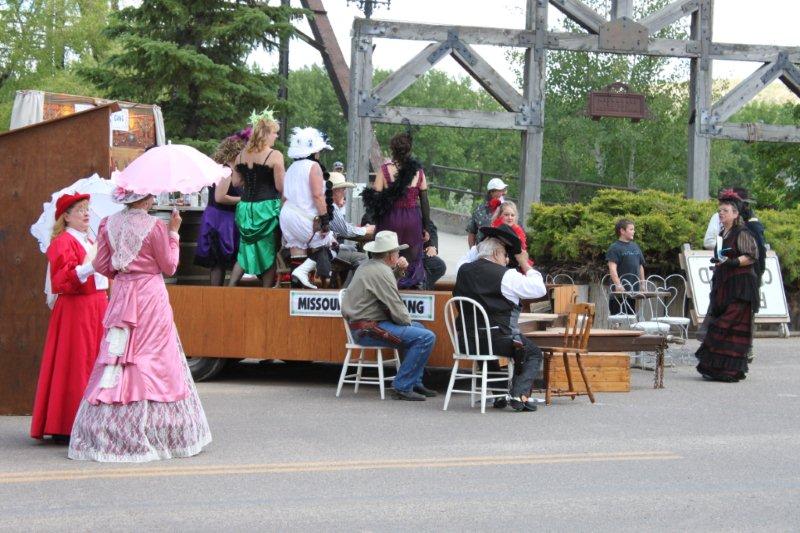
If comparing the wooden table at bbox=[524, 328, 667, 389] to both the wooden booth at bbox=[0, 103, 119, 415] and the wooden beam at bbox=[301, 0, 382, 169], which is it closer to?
the wooden booth at bbox=[0, 103, 119, 415]

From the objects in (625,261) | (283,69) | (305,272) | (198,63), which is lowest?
(305,272)

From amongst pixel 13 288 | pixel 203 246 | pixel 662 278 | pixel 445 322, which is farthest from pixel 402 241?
pixel 662 278

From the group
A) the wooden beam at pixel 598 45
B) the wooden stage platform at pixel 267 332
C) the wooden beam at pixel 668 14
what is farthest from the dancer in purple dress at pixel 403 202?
the wooden beam at pixel 668 14

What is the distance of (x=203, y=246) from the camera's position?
533 inches

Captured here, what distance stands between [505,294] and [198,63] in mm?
12976

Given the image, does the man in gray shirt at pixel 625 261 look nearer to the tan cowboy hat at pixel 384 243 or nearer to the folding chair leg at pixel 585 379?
the folding chair leg at pixel 585 379

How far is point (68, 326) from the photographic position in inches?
375

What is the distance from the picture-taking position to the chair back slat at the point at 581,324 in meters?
11.8

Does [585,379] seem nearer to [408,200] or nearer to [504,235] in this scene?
[504,235]

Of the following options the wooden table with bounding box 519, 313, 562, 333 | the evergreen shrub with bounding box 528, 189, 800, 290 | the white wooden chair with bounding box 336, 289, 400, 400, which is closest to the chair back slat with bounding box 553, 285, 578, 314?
the wooden table with bounding box 519, 313, 562, 333

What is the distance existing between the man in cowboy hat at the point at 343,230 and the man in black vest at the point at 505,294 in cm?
223

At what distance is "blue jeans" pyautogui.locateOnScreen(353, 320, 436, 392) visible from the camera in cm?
1180

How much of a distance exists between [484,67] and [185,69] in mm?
6412

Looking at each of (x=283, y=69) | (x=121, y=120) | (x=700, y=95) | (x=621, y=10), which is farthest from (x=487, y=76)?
(x=283, y=69)
